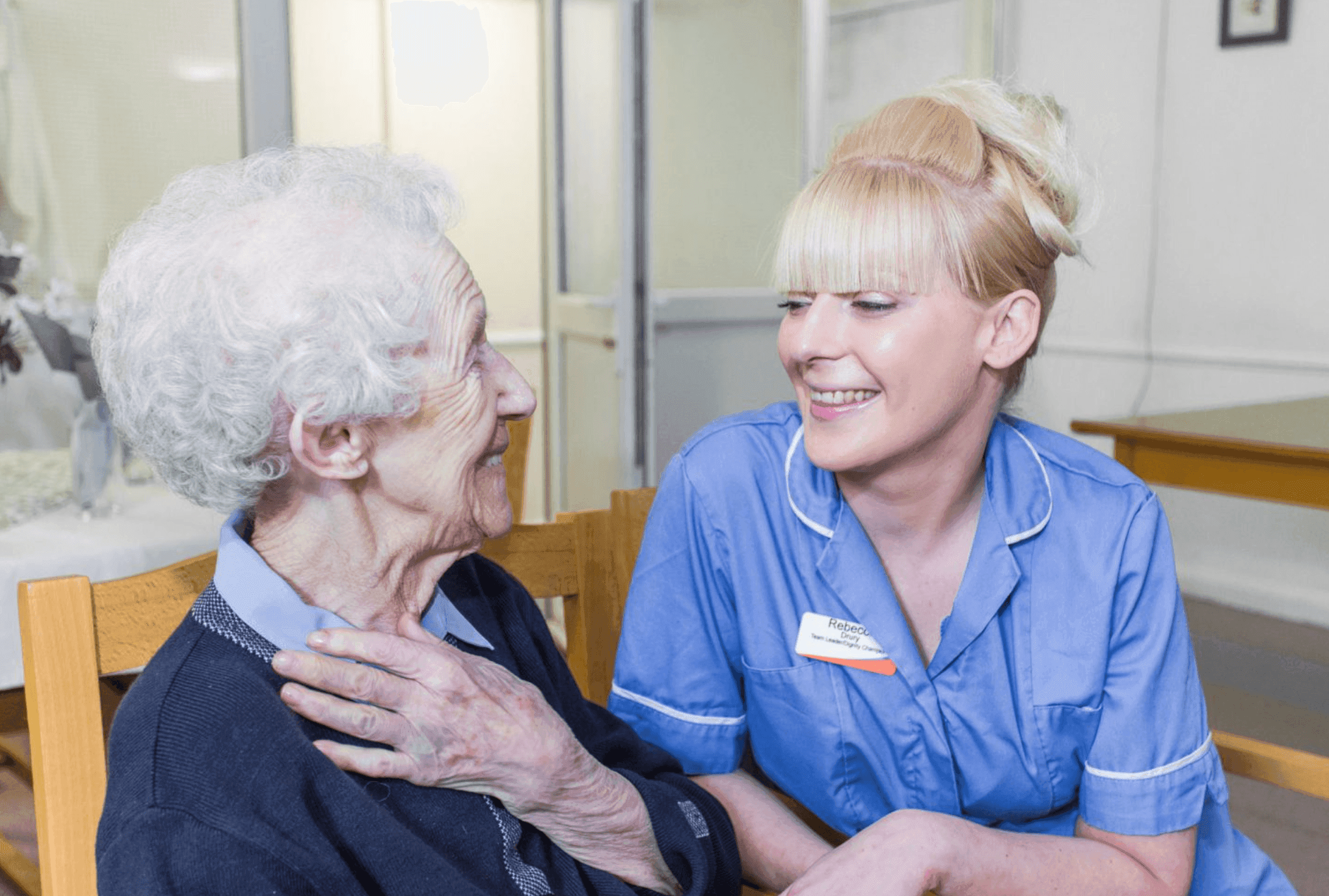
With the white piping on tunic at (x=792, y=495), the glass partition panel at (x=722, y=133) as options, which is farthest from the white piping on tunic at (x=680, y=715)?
the glass partition panel at (x=722, y=133)

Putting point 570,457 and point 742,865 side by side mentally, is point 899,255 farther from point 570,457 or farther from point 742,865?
point 570,457

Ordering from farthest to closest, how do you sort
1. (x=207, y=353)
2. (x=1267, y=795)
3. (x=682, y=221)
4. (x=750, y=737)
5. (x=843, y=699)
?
1. (x=682, y=221)
2. (x=1267, y=795)
3. (x=750, y=737)
4. (x=843, y=699)
5. (x=207, y=353)

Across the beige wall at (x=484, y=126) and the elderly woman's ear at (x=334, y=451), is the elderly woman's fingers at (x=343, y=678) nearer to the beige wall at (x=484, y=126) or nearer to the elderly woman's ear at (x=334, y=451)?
the elderly woman's ear at (x=334, y=451)

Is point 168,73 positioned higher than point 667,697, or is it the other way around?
point 168,73

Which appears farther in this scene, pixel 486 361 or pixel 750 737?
pixel 750 737

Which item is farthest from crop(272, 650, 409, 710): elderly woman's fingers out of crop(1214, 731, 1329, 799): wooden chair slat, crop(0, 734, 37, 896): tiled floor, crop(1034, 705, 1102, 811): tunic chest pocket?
crop(0, 734, 37, 896): tiled floor

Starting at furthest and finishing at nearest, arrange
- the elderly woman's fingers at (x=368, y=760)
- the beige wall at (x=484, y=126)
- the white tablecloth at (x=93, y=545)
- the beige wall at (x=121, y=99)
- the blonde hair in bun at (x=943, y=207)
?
the beige wall at (x=484, y=126)
the beige wall at (x=121, y=99)
the white tablecloth at (x=93, y=545)
the blonde hair in bun at (x=943, y=207)
the elderly woman's fingers at (x=368, y=760)

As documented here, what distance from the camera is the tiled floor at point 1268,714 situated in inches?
102

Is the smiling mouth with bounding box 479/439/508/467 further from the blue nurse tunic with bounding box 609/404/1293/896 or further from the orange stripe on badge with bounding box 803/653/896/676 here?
the orange stripe on badge with bounding box 803/653/896/676

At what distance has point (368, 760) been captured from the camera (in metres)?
0.90

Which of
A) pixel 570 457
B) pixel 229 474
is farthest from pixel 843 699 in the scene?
pixel 570 457

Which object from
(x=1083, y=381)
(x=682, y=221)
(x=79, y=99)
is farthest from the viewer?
(x=1083, y=381)

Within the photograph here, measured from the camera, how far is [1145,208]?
468cm

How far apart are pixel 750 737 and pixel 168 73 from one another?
7.30ft
